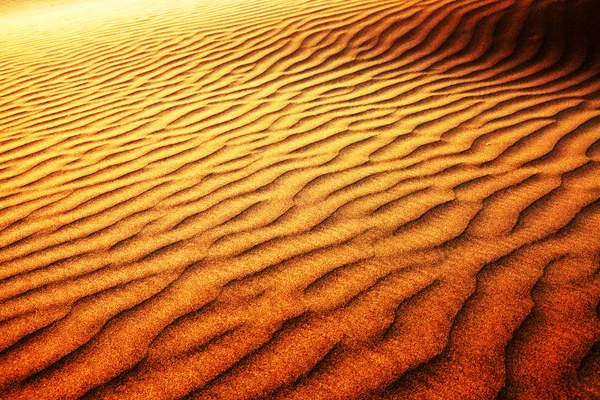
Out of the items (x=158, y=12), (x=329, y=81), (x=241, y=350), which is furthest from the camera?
(x=158, y=12)

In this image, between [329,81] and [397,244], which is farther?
[329,81]

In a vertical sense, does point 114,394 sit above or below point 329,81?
below

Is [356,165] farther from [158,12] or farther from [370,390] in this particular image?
[158,12]

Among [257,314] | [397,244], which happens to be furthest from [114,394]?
[397,244]

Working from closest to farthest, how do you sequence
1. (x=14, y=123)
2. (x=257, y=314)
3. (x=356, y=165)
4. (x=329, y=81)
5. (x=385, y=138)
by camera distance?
(x=257, y=314) → (x=356, y=165) → (x=385, y=138) → (x=14, y=123) → (x=329, y=81)

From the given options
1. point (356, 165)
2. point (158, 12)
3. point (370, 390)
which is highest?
point (158, 12)

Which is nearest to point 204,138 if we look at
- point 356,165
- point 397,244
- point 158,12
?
point 356,165
